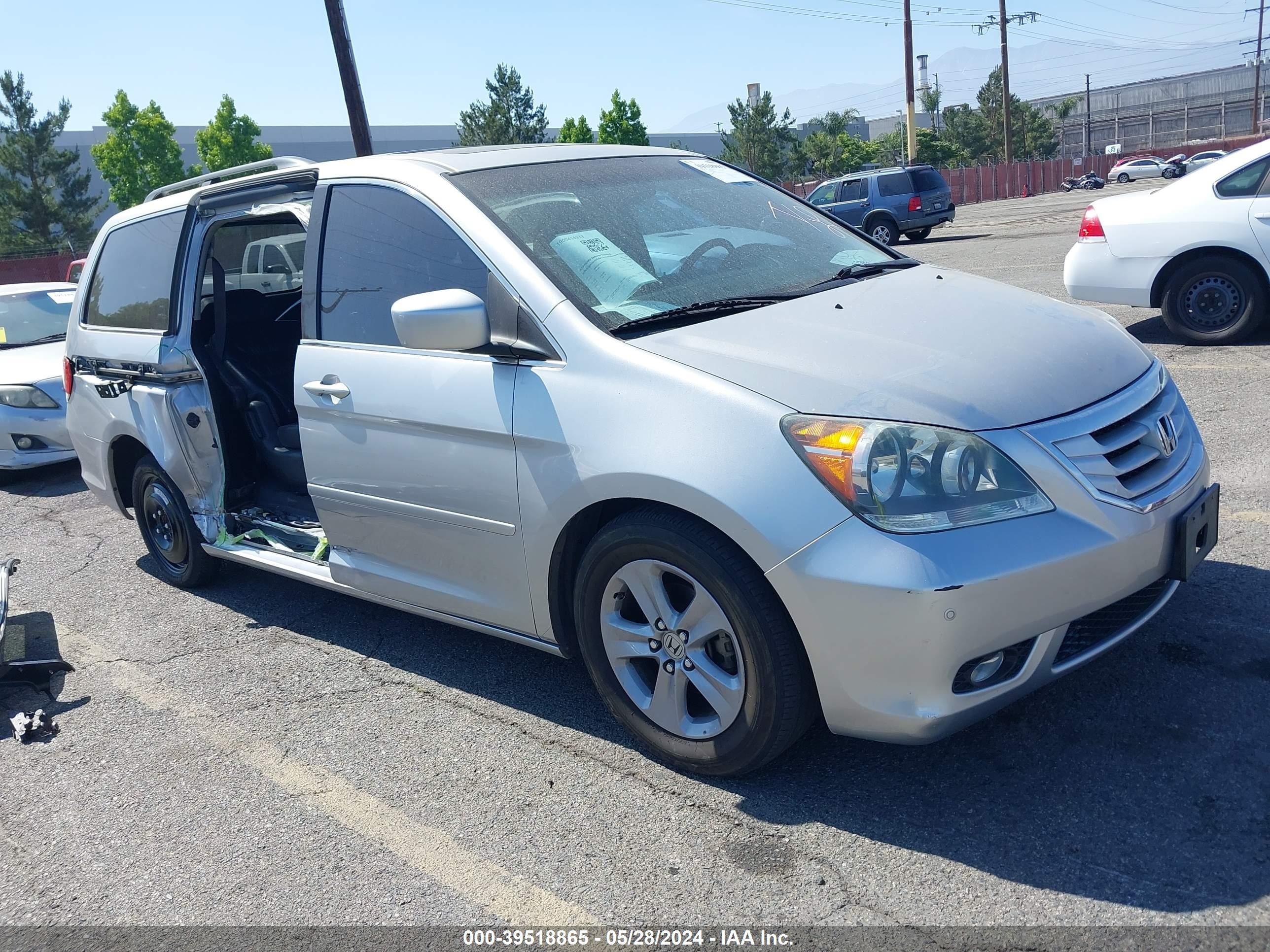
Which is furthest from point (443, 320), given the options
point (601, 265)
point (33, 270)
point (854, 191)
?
point (33, 270)

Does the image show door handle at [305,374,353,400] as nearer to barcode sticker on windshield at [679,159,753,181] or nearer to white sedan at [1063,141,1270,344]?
barcode sticker on windshield at [679,159,753,181]

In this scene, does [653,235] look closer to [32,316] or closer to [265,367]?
[265,367]

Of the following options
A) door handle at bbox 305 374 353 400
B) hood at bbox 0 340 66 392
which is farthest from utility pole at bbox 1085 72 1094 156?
door handle at bbox 305 374 353 400

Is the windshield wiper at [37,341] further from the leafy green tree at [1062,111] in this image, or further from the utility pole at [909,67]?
the leafy green tree at [1062,111]

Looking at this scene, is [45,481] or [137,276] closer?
[137,276]

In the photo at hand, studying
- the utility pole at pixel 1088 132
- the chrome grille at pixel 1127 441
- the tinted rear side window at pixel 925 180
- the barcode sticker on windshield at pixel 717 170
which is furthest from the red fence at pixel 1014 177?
the chrome grille at pixel 1127 441

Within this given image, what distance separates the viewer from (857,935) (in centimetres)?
238

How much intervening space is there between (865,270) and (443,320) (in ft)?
5.16

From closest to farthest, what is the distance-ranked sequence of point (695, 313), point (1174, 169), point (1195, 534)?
1. point (1195, 534)
2. point (695, 313)
3. point (1174, 169)

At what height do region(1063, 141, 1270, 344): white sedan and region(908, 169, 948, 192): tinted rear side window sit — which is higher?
region(908, 169, 948, 192): tinted rear side window

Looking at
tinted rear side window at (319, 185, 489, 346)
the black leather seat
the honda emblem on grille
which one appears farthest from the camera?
the black leather seat

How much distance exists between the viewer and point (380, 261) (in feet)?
12.5

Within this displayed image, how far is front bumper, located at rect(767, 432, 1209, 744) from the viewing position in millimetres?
2488

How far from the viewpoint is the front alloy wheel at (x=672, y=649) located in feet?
9.43
